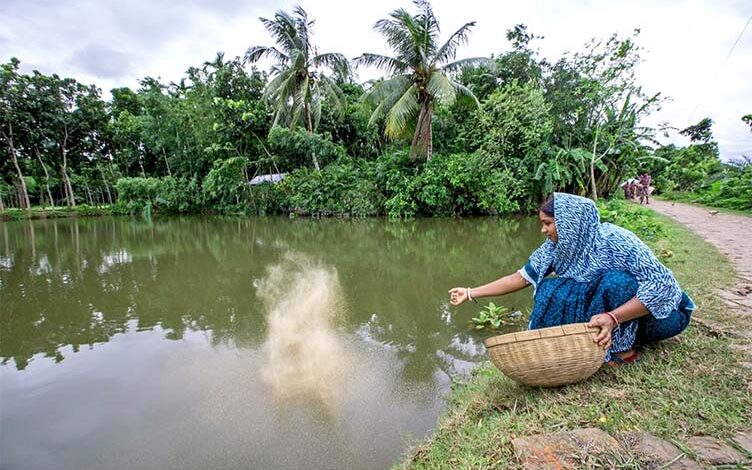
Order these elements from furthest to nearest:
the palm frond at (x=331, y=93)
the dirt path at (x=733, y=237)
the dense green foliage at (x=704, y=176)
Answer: the palm frond at (x=331, y=93)
the dense green foliage at (x=704, y=176)
the dirt path at (x=733, y=237)

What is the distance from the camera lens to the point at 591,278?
188 centimetres

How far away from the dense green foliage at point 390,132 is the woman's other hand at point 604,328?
1092 centimetres

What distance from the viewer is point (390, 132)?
12531 mm

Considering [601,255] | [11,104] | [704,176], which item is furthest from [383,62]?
[11,104]

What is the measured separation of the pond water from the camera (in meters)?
2.07

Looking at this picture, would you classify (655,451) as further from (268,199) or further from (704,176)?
(704,176)

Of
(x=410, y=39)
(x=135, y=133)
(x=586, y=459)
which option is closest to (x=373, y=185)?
(x=410, y=39)

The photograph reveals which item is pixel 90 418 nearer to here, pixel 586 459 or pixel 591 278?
pixel 586 459

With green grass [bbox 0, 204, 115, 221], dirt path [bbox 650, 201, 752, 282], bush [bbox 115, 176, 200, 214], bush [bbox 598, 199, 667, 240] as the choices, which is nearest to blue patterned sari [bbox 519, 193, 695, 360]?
dirt path [bbox 650, 201, 752, 282]

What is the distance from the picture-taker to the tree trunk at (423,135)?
12922mm

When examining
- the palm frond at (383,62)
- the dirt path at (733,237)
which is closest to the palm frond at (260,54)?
the palm frond at (383,62)

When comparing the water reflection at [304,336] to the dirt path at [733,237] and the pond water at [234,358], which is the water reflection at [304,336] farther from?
the dirt path at [733,237]

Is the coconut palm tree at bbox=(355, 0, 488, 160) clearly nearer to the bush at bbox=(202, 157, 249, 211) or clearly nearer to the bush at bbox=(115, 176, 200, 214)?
the bush at bbox=(202, 157, 249, 211)

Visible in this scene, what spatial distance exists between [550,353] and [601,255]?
582mm
